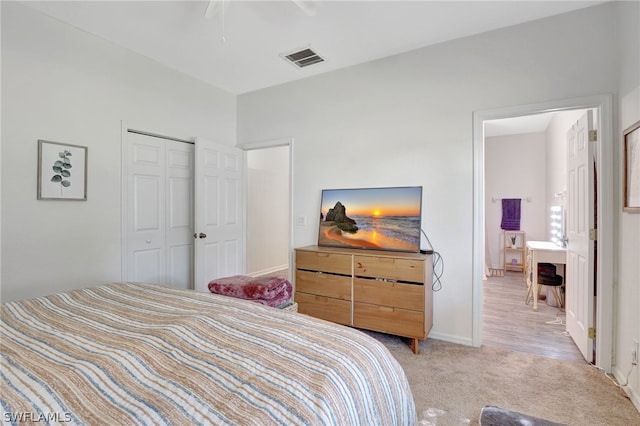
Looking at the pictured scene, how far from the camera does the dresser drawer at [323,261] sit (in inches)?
109

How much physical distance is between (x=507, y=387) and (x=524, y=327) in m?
1.31

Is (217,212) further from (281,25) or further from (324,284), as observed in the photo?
(281,25)

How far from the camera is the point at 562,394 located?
1940 millimetres

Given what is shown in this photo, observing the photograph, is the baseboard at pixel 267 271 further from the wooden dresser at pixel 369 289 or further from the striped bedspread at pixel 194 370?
the striped bedspread at pixel 194 370

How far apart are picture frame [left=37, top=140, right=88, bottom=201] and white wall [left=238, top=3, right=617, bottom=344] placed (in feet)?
6.70

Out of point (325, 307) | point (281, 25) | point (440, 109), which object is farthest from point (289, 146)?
point (325, 307)

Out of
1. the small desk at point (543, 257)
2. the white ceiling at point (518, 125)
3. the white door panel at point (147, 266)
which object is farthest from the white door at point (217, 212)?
the white ceiling at point (518, 125)

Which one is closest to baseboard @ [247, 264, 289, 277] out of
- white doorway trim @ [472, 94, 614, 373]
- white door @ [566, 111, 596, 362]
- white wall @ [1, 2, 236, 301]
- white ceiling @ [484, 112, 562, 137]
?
white wall @ [1, 2, 236, 301]

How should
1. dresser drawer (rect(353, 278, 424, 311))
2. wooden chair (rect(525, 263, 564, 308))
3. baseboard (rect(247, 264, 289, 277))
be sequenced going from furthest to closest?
baseboard (rect(247, 264, 289, 277)) → wooden chair (rect(525, 263, 564, 308)) → dresser drawer (rect(353, 278, 424, 311))

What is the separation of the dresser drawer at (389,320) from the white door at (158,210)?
2058mm

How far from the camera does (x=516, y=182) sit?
5.93 meters

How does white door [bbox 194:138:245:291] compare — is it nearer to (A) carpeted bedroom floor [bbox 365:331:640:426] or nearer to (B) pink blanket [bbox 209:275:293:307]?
(B) pink blanket [bbox 209:275:293:307]

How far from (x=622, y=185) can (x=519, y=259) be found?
14.1ft

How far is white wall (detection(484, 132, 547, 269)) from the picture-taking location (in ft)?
18.9
